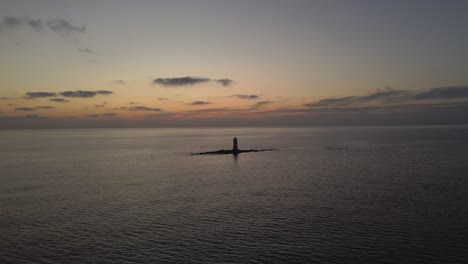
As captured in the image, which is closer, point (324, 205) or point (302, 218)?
point (302, 218)

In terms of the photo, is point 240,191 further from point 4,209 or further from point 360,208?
point 4,209

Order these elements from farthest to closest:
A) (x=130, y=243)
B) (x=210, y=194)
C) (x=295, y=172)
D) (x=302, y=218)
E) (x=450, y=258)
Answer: (x=295, y=172), (x=210, y=194), (x=302, y=218), (x=130, y=243), (x=450, y=258)

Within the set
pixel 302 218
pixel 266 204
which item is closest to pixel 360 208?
pixel 302 218

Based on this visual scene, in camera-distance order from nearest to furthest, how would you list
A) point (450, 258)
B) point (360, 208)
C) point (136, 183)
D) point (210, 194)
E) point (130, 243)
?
point (450, 258)
point (130, 243)
point (360, 208)
point (210, 194)
point (136, 183)

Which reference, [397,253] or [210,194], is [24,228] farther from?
[397,253]

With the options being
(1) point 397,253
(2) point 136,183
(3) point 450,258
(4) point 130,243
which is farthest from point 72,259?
(2) point 136,183

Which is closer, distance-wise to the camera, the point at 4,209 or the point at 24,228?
the point at 24,228

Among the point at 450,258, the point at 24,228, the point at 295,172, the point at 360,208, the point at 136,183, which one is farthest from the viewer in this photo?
the point at 295,172

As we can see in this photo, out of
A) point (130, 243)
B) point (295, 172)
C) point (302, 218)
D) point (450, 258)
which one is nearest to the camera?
point (450, 258)

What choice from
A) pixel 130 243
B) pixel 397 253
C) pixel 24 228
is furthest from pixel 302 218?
pixel 24 228
